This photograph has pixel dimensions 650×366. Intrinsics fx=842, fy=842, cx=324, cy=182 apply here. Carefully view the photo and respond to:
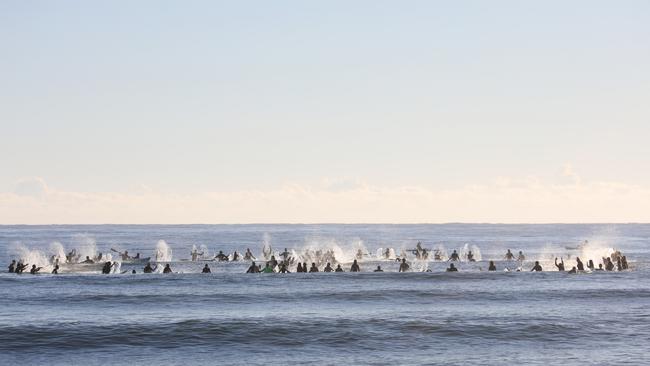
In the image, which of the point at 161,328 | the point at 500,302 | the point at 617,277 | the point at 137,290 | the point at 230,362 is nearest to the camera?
the point at 230,362

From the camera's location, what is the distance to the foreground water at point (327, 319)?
108 ft

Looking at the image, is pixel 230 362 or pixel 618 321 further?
pixel 618 321

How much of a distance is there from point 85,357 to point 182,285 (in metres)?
27.4

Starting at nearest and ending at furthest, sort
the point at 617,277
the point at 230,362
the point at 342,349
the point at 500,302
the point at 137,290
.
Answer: the point at 230,362
the point at 342,349
the point at 500,302
the point at 137,290
the point at 617,277

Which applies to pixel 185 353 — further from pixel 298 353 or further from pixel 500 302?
pixel 500 302

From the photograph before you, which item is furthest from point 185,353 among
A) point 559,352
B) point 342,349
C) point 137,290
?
point 137,290

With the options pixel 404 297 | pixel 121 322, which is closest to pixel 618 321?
pixel 404 297

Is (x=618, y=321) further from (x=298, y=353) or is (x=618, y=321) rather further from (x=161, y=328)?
(x=161, y=328)

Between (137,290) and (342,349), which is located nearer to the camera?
(342,349)

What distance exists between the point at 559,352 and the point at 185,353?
576 inches

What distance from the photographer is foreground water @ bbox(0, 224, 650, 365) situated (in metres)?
32.8

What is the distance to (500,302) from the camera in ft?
161

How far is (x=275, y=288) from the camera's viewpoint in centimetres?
5712

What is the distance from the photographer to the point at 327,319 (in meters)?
42.0
